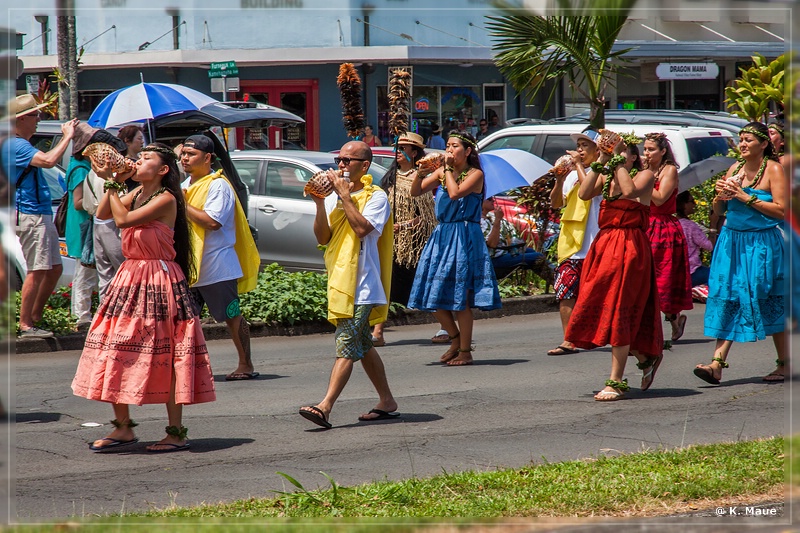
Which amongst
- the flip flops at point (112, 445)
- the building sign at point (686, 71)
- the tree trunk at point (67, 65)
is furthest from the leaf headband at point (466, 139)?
the building sign at point (686, 71)

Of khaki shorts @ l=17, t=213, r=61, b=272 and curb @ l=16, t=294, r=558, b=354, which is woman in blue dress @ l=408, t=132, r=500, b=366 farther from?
khaki shorts @ l=17, t=213, r=61, b=272

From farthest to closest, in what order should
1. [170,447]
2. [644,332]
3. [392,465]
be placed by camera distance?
[644,332], [170,447], [392,465]

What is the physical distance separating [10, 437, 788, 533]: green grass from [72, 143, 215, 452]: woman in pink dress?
3.96 feet

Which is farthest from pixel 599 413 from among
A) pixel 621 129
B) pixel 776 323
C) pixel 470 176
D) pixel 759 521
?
pixel 621 129

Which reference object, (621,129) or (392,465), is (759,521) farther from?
(621,129)

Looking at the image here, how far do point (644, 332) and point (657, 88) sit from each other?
18.0m

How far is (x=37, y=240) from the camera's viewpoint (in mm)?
9562

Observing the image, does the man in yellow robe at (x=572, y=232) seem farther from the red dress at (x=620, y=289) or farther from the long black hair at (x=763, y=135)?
the long black hair at (x=763, y=135)

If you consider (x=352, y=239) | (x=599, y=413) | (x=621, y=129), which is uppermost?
(x=621, y=129)

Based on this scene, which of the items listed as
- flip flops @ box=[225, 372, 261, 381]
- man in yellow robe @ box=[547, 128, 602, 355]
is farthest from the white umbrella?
flip flops @ box=[225, 372, 261, 381]

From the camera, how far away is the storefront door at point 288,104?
63.5ft

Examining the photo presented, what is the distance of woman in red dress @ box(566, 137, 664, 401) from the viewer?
300 inches

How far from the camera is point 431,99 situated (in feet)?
70.1

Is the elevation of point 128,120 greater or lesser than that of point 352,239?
greater
